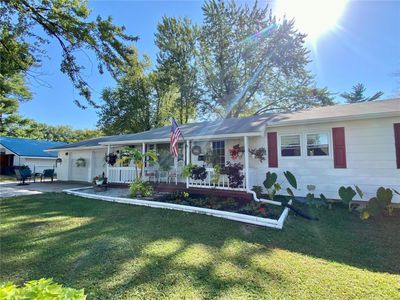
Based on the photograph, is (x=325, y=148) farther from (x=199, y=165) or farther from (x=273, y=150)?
(x=199, y=165)

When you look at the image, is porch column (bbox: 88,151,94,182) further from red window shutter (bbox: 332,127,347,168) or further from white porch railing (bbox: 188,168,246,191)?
red window shutter (bbox: 332,127,347,168)

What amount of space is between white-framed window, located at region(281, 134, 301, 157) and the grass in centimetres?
298

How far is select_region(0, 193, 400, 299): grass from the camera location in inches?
130

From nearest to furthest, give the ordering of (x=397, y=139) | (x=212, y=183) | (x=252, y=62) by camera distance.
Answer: (x=397, y=139), (x=212, y=183), (x=252, y=62)

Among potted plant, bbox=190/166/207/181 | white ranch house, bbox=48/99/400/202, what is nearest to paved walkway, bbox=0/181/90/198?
white ranch house, bbox=48/99/400/202

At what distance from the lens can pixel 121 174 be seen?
39.4 ft

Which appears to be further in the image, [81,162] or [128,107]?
[128,107]

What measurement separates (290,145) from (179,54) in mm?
18562

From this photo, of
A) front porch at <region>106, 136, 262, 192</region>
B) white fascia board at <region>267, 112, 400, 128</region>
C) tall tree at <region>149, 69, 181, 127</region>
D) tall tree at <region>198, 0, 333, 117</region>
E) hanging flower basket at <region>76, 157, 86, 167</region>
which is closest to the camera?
white fascia board at <region>267, 112, 400, 128</region>

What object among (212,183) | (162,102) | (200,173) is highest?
(162,102)

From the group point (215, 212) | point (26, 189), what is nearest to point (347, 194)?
point (215, 212)

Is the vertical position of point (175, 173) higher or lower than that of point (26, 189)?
higher

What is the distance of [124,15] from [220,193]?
26.0ft

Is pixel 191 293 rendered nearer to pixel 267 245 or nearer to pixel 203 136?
pixel 267 245
